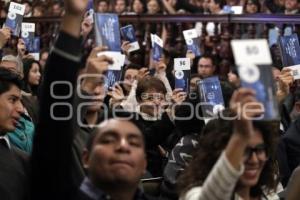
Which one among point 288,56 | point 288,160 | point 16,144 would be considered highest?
point 288,56

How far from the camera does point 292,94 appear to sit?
4949 millimetres

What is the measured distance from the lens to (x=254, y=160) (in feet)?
7.07

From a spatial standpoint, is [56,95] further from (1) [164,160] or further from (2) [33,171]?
(1) [164,160]

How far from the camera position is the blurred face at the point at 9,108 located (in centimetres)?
283

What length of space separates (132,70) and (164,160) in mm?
1591

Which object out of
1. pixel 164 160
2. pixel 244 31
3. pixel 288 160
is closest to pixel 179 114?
pixel 164 160

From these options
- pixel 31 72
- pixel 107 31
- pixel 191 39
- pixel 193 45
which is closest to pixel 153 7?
pixel 193 45

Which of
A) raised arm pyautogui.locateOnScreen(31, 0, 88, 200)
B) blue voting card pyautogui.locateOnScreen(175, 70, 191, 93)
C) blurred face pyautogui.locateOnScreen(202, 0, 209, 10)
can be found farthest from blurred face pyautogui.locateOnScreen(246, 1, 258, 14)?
raised arm pyautogui.locateOnScreen(31, 0, 88, 200)

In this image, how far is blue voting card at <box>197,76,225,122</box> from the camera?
2939 millimetres

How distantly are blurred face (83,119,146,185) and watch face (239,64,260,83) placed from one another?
0.43 m

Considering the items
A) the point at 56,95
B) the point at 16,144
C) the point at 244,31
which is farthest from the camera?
the point at 244,31

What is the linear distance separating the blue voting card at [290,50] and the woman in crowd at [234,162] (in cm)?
154

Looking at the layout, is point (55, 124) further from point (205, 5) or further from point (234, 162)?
point (205, 5)

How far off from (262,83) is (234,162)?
0.77ft
